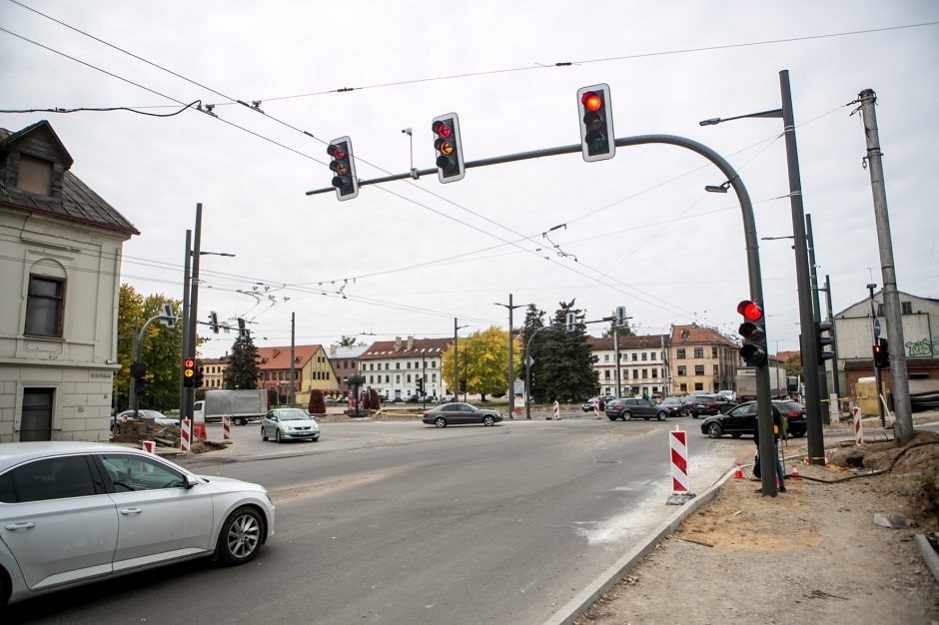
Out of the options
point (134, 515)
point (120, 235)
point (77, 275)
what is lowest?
point (134, 515)

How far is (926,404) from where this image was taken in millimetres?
27109

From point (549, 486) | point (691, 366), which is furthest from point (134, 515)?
point (691, 366)

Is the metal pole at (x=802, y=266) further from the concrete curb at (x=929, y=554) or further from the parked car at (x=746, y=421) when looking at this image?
the parked car at (x=746, y=421)

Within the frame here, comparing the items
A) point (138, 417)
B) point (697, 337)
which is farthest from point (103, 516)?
point (697, 337)

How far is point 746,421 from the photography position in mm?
23391

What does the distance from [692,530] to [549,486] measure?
4368 mm

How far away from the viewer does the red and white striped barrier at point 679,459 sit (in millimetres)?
9695

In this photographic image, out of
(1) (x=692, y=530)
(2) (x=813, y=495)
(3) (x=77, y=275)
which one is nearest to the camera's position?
(1) (x=692, y=530)

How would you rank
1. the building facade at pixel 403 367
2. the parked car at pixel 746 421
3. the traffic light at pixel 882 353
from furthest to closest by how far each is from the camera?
the building facade at pixel 403 367
the parked car at pixel 746 421
the traffic light at pixel 882 353

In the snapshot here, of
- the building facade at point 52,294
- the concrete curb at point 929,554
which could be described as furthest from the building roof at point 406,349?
the concrete curb at point 929,554

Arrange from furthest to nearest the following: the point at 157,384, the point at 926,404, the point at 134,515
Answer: the point at 157,384 < the point at 926,404 < the point at 134,515

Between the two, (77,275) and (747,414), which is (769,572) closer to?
(747,414)

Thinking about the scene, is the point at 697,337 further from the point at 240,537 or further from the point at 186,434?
the point at 240,537

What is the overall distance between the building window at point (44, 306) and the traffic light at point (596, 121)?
1780 cm
